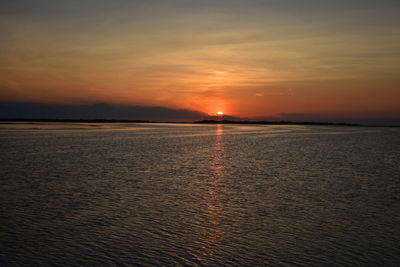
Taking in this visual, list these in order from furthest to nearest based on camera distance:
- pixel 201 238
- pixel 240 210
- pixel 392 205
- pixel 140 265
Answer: pixel 392 205 < pixel 240 210 < pixel 201 238 < pixel 140 265

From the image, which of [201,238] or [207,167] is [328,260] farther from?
[207,167]

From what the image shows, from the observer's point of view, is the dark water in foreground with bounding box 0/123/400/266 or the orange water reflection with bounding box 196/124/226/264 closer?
the dark water in foreground with bounding box 0/123/400/266

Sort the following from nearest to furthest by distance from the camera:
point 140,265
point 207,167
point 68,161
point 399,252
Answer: point 140,265 < point 399,252 < point 207,167 < point 68,161

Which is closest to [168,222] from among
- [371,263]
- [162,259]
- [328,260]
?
[162,259]

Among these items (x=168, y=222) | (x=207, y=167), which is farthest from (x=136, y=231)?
(x=207, y=167)

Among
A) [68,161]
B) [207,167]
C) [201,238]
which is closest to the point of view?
[201,238]

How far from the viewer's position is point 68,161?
23891 mm

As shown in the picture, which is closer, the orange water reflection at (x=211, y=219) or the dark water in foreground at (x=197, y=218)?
the dark water in foreground at (x=197, y=218)

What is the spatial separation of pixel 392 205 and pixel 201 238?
782 centimetres

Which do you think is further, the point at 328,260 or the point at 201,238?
the point at 201,238

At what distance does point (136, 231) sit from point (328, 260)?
4754 millimetres

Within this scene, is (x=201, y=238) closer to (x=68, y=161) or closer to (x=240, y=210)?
(x=240, y=210)

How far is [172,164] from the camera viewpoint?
2342cm

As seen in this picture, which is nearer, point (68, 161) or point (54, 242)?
point (54, 242)
